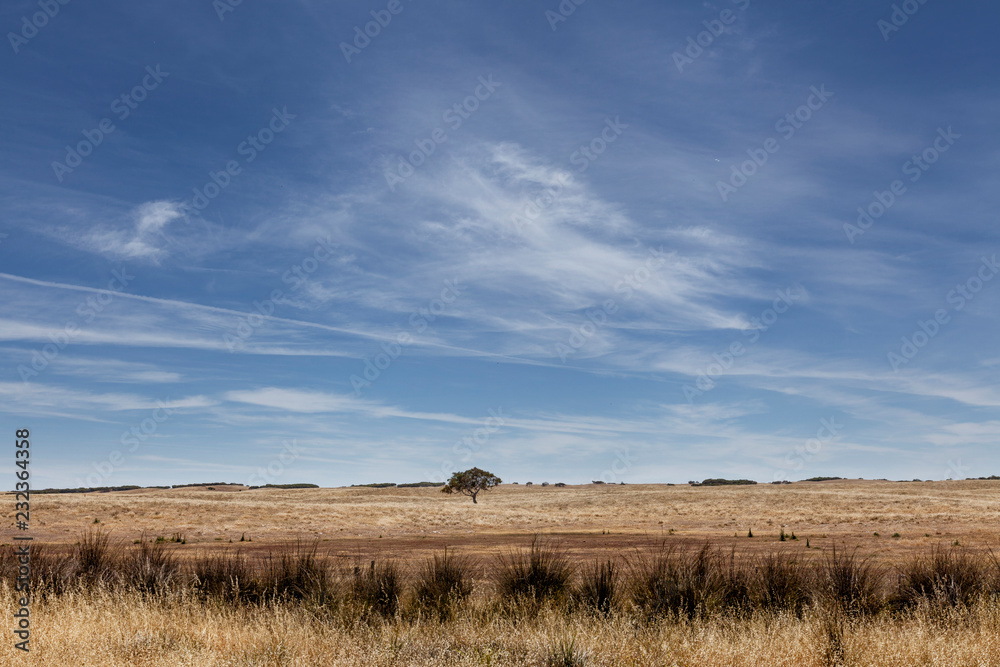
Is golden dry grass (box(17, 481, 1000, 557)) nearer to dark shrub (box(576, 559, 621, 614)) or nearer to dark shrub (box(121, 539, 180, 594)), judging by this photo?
dark shrub (box(121, 539, 180, 594))

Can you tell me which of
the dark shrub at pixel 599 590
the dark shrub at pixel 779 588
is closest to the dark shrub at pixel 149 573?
the dark shrub at pixel 599 590

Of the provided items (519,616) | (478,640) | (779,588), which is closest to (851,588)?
(779,588)

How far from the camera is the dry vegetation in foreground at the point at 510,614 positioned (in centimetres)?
1071

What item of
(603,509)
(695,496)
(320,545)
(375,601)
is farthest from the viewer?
(695,496)

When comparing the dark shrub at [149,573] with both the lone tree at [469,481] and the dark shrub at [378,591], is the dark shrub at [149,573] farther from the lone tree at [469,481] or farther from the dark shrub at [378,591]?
the lone tree at [469,481]

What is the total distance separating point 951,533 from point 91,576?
4668cm

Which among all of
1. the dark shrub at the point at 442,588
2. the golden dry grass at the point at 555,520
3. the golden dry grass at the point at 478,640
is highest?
the dark shrub at the point at 442,588

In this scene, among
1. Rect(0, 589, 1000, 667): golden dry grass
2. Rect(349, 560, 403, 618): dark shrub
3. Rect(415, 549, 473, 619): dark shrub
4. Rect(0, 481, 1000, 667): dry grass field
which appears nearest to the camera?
Rect(0, 589, 1000, 667): golden dry grass

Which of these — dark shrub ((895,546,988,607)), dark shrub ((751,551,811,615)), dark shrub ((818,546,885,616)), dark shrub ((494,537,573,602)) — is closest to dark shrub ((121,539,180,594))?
dark shrub ((494,537,573,602))

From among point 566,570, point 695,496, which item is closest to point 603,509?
point 695,496

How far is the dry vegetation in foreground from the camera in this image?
Result: 35.1 feet

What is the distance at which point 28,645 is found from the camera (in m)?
11.1

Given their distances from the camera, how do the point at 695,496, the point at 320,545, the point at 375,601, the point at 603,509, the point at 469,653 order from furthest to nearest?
the point at 695,496 → the point at 603,509 → the point at 320,545 → the point at 375,601 → the point at 469,653

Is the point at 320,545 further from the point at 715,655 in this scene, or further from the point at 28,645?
the point at 715,655
